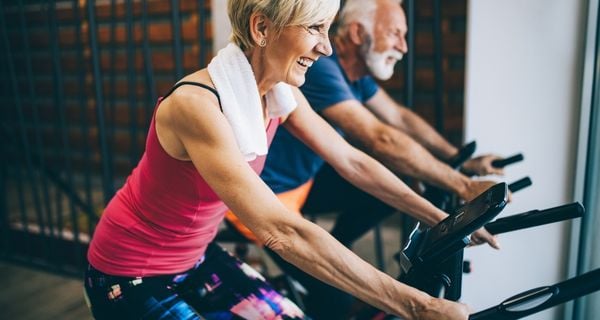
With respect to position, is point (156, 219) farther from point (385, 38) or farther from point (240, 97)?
point (385, 38)

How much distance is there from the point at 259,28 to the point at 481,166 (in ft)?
3.41

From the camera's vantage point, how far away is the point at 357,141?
184cm

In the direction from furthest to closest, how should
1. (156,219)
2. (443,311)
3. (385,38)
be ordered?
1. (385,38)
2. (156,219)
3. (443,311)

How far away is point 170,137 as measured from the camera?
1136 millimetres

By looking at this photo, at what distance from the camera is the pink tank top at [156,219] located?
122cm

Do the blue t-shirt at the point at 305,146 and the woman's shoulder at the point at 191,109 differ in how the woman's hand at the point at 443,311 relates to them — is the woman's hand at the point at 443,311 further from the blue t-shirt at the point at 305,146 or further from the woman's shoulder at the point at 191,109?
the blue t-shirt at the point at 305,146

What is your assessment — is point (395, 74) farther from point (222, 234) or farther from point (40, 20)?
point (40, 20)

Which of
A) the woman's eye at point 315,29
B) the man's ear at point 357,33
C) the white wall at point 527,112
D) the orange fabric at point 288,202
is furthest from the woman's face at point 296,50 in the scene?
the white wall at point 527,112

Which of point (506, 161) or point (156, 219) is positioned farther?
point (506, 161)

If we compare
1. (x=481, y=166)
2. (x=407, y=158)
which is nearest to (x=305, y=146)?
(x=407, y=158)

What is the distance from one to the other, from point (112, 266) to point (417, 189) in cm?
122

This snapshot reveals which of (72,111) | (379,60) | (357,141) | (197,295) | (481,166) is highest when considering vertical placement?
(379,60)

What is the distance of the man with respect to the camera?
1.77 meters

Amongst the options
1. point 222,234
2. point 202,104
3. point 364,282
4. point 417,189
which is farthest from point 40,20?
point 364,282
